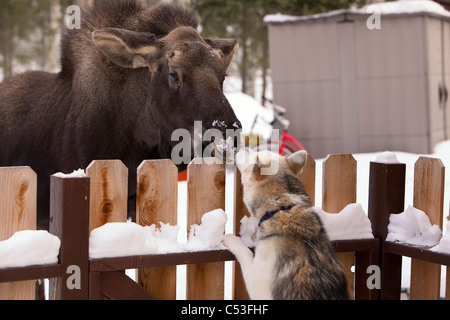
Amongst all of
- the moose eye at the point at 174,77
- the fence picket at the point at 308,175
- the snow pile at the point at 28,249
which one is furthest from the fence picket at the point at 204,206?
the snow pile at the point at 28,249

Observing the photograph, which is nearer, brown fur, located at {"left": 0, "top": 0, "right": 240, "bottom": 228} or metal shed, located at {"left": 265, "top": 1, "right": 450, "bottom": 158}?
brown fur, located at {"left": 0, "top": 0, "right": 240, "bottom": 228}

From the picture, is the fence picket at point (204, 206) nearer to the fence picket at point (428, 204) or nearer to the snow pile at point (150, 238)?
the snow pile at point (150, 238)

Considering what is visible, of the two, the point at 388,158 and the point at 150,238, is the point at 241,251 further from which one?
the point at 388,158

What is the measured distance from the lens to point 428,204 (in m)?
4.12

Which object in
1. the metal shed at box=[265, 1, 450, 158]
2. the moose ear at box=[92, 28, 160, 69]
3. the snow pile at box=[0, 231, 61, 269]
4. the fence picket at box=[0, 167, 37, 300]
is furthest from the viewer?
the metal shed at box=[265, 1, 450, 158]

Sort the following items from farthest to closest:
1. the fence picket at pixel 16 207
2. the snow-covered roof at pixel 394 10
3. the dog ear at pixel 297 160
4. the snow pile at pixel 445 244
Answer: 1. the snow-covered roof at pixel 394 10
2. the dog ear at pixel 297 160
3. the snow pile at pixel 445 244
4. the fence picket at pixel 16 207

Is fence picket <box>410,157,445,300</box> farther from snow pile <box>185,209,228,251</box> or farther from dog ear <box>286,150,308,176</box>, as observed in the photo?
snow pile <box>185,209,228,251</box>

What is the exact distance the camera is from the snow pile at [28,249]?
3.10 m

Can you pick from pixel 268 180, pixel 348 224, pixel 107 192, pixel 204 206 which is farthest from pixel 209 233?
pixel 348 224

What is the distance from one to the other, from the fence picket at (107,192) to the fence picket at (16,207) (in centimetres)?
34

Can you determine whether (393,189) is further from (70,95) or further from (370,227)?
(70,95)

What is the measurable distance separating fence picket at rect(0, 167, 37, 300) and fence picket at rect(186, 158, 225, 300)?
96 cm

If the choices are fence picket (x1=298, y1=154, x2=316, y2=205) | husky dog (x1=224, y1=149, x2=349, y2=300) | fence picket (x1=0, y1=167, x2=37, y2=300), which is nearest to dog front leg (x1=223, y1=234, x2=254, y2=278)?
husky dog (x1=224, y1=149, x2=349, y2=300)

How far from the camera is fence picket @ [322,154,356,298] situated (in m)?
4.19
